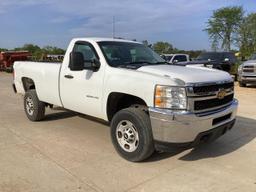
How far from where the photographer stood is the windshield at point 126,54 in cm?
566

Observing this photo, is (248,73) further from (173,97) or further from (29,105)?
(173,97)

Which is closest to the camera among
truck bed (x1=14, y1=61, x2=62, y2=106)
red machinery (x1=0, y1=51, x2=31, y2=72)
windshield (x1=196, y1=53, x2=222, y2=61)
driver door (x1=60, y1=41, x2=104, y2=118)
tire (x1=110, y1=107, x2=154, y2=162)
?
tire (x1=110, y1=107, x2=154, y2=162)

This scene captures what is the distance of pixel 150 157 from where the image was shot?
5156 millimetres

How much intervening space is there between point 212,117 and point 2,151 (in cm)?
345

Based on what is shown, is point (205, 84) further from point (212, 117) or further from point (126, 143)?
point (126, 143)

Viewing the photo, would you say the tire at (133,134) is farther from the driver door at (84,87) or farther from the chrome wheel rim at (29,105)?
the chrome wheel rim at (29,105)

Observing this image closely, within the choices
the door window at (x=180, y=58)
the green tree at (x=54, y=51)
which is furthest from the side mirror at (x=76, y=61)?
the green tree at (x=54, y=51)

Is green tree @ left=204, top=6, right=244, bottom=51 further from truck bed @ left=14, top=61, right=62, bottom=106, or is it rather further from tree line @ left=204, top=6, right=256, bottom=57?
truck bed @ left=14, top=61, right=62, bottom=106

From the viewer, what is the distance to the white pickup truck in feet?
14.6

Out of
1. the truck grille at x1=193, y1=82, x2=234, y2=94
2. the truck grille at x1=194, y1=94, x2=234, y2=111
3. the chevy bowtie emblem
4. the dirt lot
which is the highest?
the truck grille at x1=193, y1=82, x2=234, y2=94

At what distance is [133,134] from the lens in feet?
16.3

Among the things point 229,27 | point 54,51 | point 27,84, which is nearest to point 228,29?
point 229,27

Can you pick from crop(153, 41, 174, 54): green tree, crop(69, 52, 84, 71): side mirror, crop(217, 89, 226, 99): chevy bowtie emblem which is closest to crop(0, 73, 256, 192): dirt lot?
crop(217, 89, 226, 99): chevy bowtie emblem

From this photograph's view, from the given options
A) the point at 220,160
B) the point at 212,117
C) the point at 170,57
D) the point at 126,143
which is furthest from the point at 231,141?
the point at 170,57
